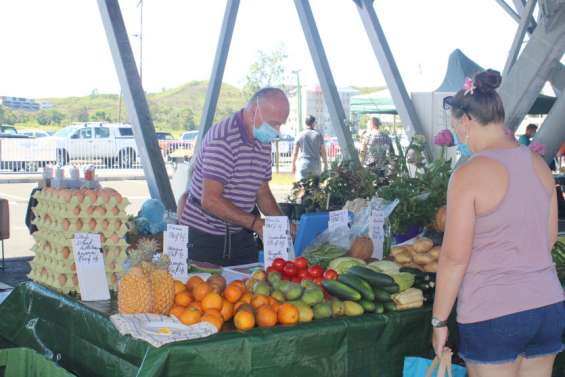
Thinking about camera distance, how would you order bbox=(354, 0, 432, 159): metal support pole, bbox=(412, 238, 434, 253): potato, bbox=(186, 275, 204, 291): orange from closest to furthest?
bbox=(186, 275, 204, 291): orange → bbox=(412, 238, 434, 253): potato → bbox=(354, 0, 432, 159): metal support pole

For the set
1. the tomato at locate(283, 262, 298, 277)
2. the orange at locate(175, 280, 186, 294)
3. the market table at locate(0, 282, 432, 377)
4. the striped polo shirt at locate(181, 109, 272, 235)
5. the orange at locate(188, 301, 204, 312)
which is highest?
the striped polo shirt at locate(181, 109, 272, 235)

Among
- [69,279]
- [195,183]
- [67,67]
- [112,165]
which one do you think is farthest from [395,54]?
[67,67]

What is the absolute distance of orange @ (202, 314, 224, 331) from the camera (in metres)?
2.47

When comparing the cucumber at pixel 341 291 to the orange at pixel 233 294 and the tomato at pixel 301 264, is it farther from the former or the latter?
the orange at pixel 233 294

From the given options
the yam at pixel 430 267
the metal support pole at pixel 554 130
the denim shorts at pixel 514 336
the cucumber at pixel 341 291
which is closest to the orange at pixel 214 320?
the cucumber at pixel 341 291

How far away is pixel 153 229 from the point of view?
570 centimetres

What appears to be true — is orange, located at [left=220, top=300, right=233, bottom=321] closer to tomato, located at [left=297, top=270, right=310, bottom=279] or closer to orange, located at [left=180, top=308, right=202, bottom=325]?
orange, located at [left=180, top=308, right=202, bottom=325]

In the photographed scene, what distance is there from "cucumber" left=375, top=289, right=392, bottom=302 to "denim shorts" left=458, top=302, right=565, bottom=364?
0.53 meters

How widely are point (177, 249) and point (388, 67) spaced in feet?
23.4

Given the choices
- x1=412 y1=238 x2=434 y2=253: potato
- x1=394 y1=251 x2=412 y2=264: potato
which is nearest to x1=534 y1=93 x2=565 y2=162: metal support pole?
x1=412 y1=238 x2=434 y2=253: potato

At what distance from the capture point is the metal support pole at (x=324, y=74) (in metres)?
9.00

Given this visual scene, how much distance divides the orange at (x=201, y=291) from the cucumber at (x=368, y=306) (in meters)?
0.60

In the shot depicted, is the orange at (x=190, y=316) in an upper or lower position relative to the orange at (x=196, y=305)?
lower

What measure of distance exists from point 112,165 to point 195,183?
1836 cm
